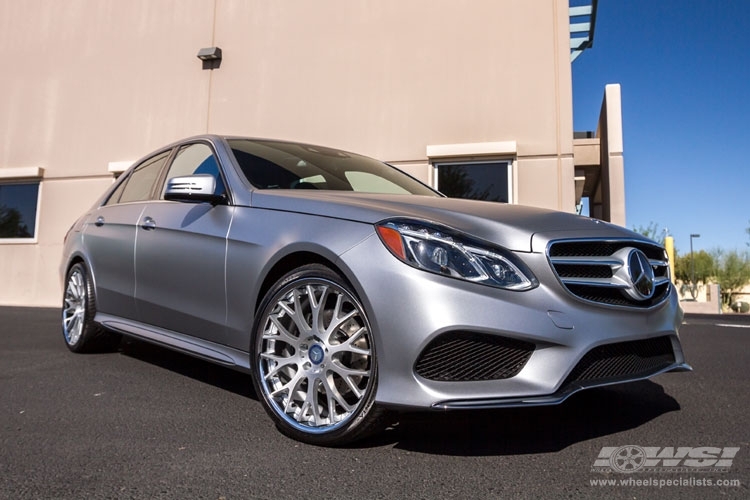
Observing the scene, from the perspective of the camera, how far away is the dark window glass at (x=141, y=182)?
14.1ft

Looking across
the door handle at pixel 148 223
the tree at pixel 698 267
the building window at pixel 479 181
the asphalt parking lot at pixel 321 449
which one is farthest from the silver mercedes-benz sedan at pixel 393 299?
the tree at pixel 698 267

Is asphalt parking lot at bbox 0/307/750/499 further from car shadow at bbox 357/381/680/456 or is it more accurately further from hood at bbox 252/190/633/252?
hood at bbox 252/190/633/252

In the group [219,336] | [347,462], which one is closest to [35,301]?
[219,336]

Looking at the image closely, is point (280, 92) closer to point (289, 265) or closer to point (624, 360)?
point (289, 265)

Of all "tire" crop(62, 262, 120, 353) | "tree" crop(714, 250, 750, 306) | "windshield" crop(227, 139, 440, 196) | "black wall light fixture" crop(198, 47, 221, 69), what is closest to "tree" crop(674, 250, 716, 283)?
"tree" crop(714, 250, 750, 306)

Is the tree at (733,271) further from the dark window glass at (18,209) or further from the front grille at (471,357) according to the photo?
the front grille at (471,357)

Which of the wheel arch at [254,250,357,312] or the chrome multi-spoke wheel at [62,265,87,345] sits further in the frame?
the chrome multi-spoke wheel at [62,265,87,345]

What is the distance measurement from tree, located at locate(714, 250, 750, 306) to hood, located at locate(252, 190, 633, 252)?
1704 inches

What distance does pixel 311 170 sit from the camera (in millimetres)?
3600

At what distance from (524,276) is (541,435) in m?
0.79

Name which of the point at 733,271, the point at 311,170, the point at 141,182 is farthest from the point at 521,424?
the point at 733,271

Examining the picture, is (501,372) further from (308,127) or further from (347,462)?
(308,127)

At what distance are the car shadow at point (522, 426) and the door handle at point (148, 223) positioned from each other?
207cm

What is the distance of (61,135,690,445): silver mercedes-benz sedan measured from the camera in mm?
2178
